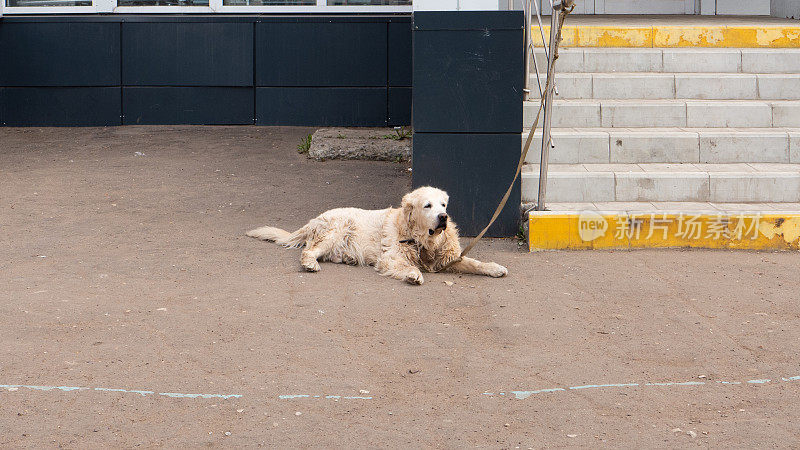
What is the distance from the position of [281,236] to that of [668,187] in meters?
3.11

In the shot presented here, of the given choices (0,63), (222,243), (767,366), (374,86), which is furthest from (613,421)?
(0,63)

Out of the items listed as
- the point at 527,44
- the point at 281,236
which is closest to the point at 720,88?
the point at 527,44

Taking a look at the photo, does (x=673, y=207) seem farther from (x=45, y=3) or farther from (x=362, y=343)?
(x=45, y=3)

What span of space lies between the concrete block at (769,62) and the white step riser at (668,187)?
6.03 ft

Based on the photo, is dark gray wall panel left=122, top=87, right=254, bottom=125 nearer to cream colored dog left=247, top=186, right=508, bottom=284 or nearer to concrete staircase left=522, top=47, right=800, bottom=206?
concrete staircase left=522, top=47, right=800, bottom=206

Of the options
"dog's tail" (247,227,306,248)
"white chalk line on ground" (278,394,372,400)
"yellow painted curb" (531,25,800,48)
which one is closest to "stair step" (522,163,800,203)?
"dog's tail" (247,227,306,248)

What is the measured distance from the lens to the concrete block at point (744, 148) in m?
7.85

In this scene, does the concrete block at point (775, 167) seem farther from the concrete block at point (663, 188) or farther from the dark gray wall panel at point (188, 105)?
the dark gray wall panel at point (188, 105)

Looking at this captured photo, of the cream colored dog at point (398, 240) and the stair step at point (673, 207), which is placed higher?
the stair step at point (673, 207)

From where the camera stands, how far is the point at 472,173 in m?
7.31

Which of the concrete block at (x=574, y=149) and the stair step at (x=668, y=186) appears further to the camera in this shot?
the concrete block at (x=574, y=149)

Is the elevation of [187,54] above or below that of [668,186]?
above

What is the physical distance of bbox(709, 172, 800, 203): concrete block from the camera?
291 inches

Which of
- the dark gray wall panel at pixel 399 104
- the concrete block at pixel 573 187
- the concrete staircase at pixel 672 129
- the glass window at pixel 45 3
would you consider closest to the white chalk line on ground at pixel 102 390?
the concrete staircase at pixel 672 129
